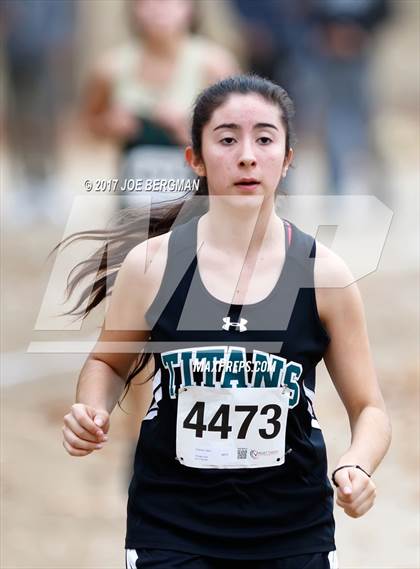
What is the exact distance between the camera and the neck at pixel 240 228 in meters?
3.44

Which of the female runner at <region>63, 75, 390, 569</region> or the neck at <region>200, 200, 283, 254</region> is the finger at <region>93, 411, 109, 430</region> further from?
the neck at <region>200, 200, 283, 254</region>

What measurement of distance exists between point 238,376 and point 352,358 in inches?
10.9

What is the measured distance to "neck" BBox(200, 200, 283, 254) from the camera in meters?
3.44

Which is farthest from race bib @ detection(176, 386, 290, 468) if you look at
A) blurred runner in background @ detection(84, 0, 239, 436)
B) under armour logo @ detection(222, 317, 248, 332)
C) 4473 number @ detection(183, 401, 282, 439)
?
blurred runner in background @ detection(84, 0, 239, 436)

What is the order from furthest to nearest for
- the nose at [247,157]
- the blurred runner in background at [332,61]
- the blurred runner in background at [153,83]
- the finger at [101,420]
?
the blurred runner in background at [332,61]
the blurred runner in background at [153,83]
the nose at [247,157]
the finger at [101,420]

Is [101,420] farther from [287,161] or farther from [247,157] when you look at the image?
[287,161]

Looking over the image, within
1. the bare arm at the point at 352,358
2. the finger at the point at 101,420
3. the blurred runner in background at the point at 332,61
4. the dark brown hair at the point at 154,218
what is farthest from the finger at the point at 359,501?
the blurred runner in background at the point at 332,61

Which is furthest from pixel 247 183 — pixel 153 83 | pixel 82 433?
pixel 153 83

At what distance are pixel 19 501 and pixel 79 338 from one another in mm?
946

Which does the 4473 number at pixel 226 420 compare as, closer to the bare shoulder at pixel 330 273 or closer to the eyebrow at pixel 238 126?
the bare shoulder at pixel 330 273

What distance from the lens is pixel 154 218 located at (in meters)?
3.96

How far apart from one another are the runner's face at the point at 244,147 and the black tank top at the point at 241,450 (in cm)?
20

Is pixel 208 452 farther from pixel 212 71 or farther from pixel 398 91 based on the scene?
pixel 398 91

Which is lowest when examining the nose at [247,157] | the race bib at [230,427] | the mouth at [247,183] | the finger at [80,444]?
the finger at [80,444]
